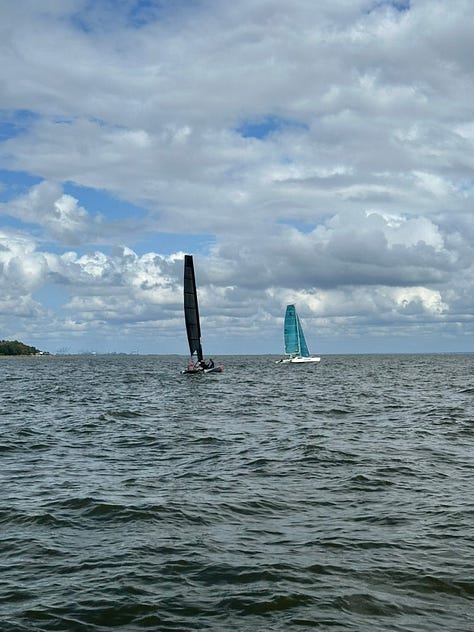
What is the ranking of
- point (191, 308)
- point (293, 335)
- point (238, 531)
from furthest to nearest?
point (293, 335), point (191, 308), point (238, 531)

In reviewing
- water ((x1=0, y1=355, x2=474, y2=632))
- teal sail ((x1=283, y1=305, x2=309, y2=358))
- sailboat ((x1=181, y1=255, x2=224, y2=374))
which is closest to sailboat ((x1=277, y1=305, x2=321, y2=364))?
teal sail ((x1=283, y1=305, x2=309, y2=358))

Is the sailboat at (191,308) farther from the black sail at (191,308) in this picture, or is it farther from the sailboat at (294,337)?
the sailboat at (294,337)

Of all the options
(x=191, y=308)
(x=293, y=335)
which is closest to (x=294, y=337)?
(x=293, y=335)

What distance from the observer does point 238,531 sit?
13.6m

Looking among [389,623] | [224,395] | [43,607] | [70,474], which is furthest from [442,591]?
[224,395]

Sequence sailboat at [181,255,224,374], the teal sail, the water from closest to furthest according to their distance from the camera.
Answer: the water, sailboat at [181,255,224,374], the teal sail

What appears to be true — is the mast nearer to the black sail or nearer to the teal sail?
the black sail

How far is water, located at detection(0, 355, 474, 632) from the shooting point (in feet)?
31.0

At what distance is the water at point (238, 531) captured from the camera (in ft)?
31.0

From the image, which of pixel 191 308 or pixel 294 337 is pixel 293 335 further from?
pixel 191 308

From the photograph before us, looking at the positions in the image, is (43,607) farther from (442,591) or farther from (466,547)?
(466,547)

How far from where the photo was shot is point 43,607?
9.52 metres

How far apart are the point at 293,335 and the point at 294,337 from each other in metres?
0.65

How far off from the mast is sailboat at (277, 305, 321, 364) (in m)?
52.9
